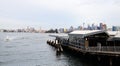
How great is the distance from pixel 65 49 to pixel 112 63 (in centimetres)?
3111

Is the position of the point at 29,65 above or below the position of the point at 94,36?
below

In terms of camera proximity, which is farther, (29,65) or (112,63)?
(29,65)

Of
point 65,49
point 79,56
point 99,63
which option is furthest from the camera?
point 65,49

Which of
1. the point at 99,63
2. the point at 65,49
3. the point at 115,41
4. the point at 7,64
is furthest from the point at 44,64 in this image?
the point at 65,49

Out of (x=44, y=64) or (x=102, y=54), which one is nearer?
(x=102, y=54)

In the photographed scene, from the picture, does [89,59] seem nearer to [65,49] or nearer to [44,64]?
[44,64]

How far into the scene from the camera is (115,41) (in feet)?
157

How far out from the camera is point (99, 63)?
148 feet

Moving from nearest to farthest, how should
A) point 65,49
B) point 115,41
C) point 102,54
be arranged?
point 102,54 → point 115,41 → point 65,49

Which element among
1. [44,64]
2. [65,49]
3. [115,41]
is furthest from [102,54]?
[65,49]

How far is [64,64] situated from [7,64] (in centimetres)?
1201

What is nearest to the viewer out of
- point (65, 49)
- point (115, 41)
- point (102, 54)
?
point (102, 54)

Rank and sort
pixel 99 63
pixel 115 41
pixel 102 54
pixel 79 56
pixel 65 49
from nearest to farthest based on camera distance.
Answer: pixel 102 54
pixel 99 63
pixel 115 41
pixel 79 56
pixel 65 49

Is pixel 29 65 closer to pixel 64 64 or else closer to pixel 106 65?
pixel 64 64
